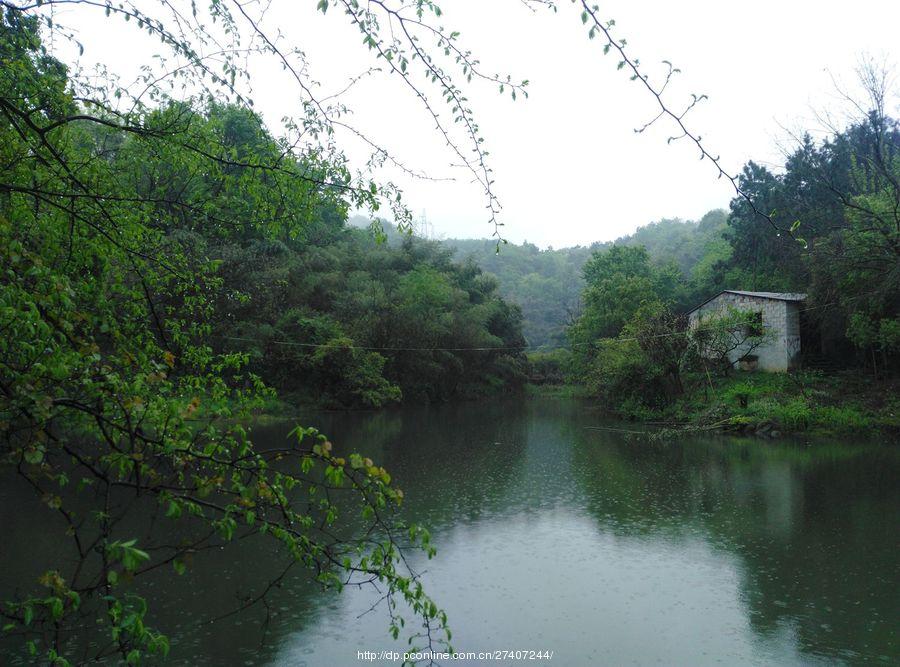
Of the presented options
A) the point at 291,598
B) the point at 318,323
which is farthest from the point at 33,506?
the point at 318,323

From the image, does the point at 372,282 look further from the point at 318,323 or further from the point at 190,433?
the point at 190,433

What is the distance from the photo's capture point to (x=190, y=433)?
7.01ft

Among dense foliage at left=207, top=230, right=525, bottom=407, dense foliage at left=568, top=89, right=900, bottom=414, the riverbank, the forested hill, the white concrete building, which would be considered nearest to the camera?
dense foliage at left=568, top=89, right=900, bottom=414

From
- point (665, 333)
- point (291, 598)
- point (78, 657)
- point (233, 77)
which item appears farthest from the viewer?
point (665, 333)

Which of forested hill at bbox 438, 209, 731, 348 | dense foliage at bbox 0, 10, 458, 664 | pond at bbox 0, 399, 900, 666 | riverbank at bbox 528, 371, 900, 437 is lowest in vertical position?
pond at bbox 0, 399, 900, 666

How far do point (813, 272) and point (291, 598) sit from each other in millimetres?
17195

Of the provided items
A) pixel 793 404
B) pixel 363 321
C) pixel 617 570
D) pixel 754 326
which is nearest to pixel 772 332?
pixel 754 326

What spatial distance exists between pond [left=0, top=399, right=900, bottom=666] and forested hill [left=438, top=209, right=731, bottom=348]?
31.4 metres

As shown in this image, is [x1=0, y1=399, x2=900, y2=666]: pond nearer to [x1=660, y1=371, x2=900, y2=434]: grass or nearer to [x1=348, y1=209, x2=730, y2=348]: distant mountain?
[x1=660, y1=371, x2=900, y2=434]: grass

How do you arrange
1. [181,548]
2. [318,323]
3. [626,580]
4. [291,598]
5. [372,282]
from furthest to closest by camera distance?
[372,282] → [318,323] → [626,580] → [291,598] → [181,548]

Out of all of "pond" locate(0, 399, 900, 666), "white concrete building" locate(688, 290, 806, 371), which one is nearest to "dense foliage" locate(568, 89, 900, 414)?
"white concrete building" locate(688, 290, 806, 371)

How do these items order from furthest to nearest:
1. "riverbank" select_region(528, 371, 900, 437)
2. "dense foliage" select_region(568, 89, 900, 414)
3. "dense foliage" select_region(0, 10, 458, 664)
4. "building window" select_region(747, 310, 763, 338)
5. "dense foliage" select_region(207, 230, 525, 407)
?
"dense foliage" select_region(207, 230, 525, 407), "building window" select_region(747, 310, 763, 338), "riverbank" select_region(528, 371, 900, 437), "dense foliage" select_region(568, 89, 900, 414), "dense foliage" select_region(0, 10, 458, 664)

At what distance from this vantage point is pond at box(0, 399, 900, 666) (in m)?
5.52

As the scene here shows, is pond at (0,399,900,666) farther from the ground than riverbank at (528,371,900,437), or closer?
closer
